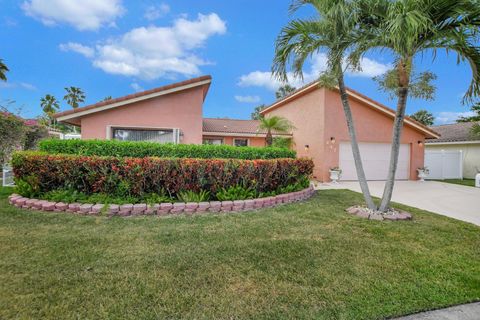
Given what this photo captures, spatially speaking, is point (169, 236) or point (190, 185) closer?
point (169, 236)

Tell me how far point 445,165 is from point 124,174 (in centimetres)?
2327

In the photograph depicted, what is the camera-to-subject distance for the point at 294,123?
60.3ft

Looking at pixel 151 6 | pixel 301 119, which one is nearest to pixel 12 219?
pixel 151 6

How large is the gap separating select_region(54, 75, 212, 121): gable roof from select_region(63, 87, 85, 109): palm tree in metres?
41.6

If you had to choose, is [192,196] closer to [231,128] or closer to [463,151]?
[231,128]

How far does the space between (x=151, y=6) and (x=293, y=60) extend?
31.4ft

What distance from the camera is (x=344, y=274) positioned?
3666mm

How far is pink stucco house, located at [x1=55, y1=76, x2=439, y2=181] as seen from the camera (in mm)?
11812

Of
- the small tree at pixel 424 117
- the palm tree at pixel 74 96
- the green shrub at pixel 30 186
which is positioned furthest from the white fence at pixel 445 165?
the palm tree at pixel 74 96

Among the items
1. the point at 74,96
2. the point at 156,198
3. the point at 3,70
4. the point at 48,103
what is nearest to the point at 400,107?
the point at 156,198

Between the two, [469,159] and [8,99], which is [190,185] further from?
[469,159]

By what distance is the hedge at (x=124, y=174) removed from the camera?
7005 mm

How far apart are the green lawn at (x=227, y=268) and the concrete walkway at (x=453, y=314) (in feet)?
0.26

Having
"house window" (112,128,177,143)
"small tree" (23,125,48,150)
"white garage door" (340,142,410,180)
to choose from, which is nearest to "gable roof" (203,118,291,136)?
"white garage door" (340,142,410,180)
